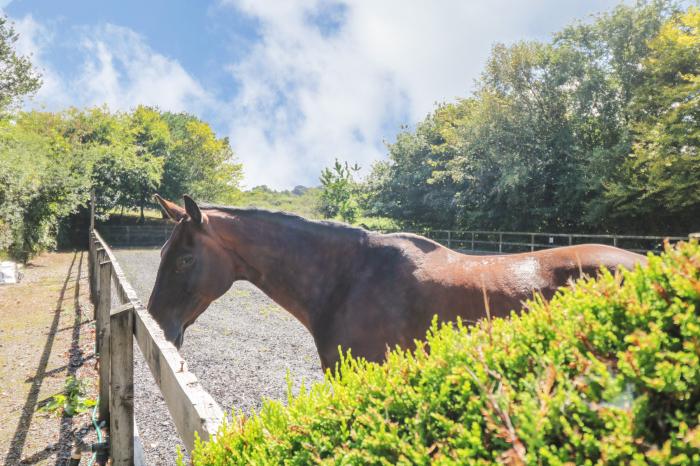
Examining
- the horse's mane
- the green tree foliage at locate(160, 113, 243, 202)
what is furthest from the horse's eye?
the green tree foliage at locate(160, 113, 243, 202)

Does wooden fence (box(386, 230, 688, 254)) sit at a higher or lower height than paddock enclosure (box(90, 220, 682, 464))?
higher

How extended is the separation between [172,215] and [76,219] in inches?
1256

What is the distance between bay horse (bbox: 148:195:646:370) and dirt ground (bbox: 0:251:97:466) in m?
1.70

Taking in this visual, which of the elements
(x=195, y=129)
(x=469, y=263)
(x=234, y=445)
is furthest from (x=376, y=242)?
(x=195, y=129)

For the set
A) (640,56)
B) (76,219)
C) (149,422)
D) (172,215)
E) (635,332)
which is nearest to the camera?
(635,332)

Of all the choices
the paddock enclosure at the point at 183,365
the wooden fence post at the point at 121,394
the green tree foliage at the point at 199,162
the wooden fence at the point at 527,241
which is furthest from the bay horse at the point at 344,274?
the green tree foliage at the point at 199,162

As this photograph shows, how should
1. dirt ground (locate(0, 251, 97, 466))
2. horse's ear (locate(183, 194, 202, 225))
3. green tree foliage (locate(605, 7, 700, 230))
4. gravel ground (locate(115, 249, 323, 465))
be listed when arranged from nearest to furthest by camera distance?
horse's ear (locate(183, 194, 202, 225)) < dirt ground (locate(0, 251, 97, 466)) < gravel ground (locate(115, 249, 323, 465)) < green tree foliage (locate(605, 7, 700, 230))

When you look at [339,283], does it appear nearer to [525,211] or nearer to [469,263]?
[469,263]

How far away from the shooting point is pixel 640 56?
21703 millimetres

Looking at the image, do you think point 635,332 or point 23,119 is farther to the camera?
point 23,119

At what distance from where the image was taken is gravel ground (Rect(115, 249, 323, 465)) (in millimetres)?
4434

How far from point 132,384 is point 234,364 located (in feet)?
12.4

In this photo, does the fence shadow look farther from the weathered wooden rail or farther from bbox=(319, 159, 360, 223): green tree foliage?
bbox=(319, 159, 360, 223): green tree foliage

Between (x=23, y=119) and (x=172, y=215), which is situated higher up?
(x=23, y=119)
